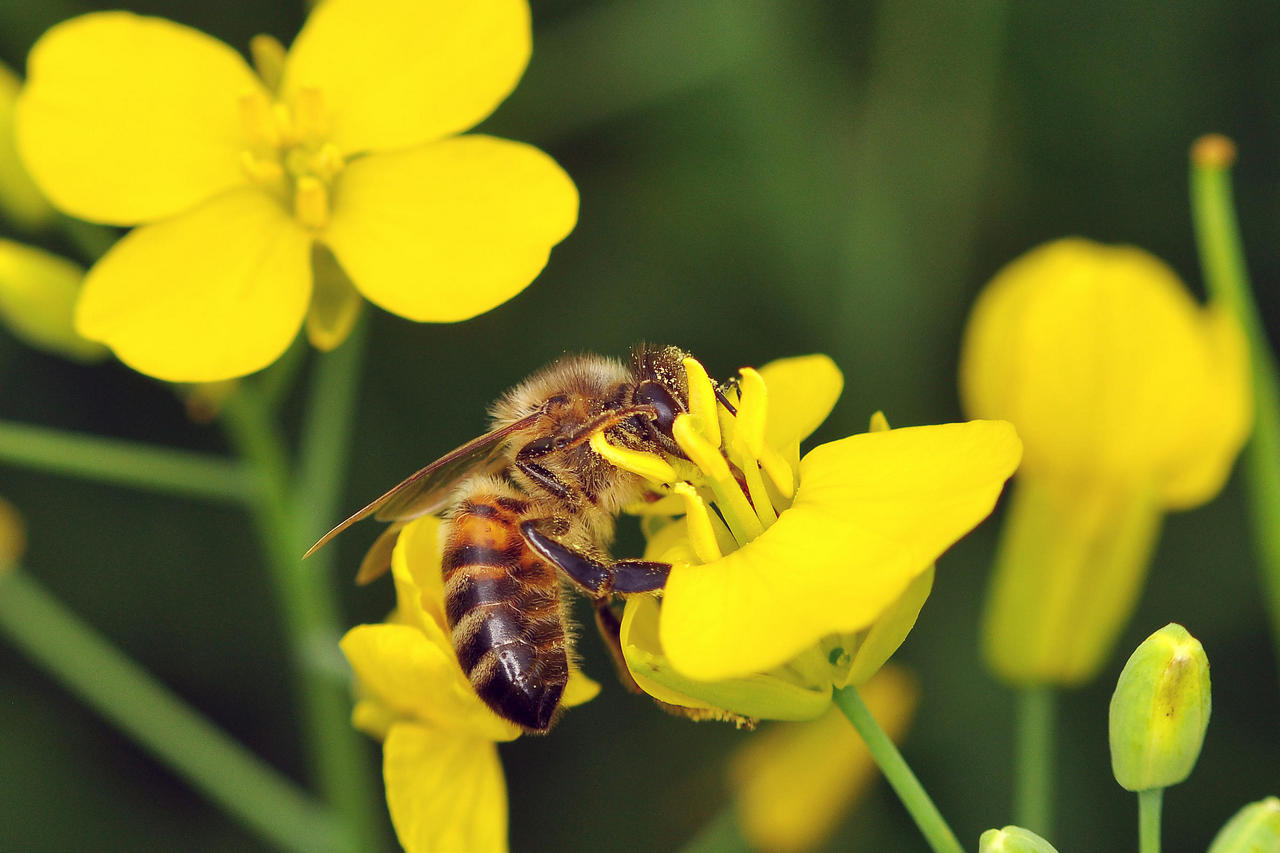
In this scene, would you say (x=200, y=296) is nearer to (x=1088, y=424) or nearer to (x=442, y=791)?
(x=442, y=791)

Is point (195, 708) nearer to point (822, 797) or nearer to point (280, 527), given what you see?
point (280, 527)

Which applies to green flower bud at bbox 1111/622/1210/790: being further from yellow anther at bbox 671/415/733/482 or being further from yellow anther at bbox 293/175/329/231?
yellow anther at bbox 293/175/329/231

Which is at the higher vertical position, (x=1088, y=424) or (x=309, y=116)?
(x=309, y=116)

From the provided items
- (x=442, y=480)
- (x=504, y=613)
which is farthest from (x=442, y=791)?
(x=442, y=480)

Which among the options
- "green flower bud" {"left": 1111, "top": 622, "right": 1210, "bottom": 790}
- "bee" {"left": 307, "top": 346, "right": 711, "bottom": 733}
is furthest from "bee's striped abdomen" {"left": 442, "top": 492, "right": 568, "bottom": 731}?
"green flower bud" {"left": 1111, "top": 622, "right": 1210, "bottom": 790}

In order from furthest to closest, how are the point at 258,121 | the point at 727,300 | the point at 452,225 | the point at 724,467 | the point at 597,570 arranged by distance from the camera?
1. the point at 727,300
2. the point at 258,121
3. the point at 452,225
4. the point at 597,570
5. the point at 724,467

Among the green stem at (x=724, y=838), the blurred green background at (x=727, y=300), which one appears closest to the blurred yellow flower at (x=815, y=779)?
the green stem at (x=724, y=838)

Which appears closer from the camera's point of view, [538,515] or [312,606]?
[538,515]

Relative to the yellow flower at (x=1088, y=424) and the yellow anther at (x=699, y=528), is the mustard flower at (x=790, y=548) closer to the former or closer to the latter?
the yellow anther at (x=699, y=528)

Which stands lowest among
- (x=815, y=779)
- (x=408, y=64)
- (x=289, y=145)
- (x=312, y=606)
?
(x=815, y=779)

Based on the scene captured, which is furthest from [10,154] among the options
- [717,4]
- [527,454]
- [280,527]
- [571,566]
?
[717,4]
